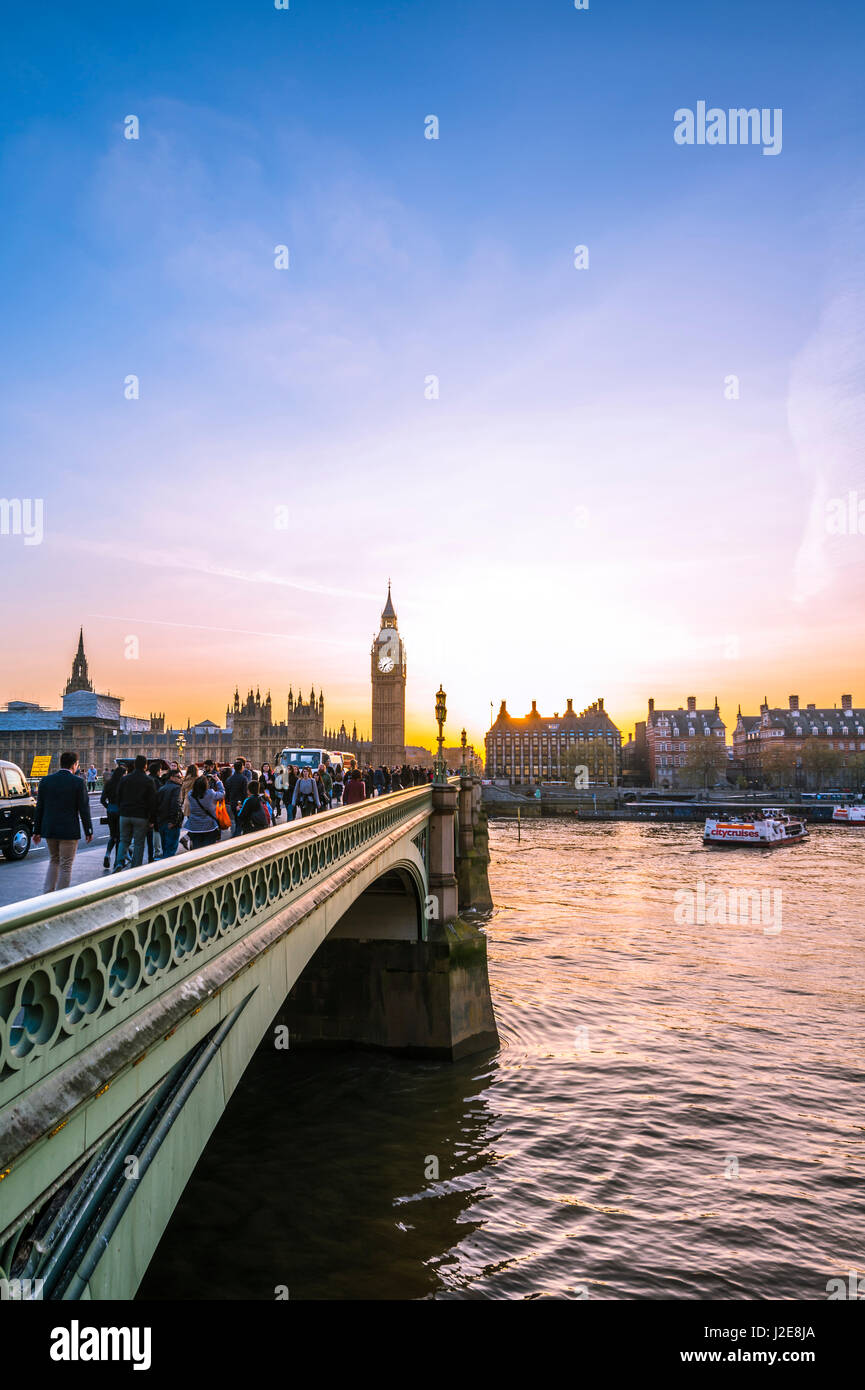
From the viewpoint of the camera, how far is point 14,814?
45.8ft

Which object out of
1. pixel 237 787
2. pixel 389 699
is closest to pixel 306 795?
pixel 237 787

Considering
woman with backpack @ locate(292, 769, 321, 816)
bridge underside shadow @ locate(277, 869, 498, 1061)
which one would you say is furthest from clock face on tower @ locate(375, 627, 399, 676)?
woman with backpack @ locate(292, 769, 321, 816)

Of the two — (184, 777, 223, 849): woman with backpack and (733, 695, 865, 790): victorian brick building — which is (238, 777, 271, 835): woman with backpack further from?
(733, 695, 865, 790): victorian brick building

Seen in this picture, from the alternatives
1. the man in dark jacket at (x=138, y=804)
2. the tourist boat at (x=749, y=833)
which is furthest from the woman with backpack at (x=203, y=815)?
the tourist boat at (x=749, y=833)

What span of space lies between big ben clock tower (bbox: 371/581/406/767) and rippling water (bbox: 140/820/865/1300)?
431 ft

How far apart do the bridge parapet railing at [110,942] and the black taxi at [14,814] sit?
897cm

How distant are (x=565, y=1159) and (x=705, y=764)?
470 feet

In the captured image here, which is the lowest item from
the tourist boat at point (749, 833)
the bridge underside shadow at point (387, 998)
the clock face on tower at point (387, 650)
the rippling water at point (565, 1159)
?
the tourist boat at point (749, 833)

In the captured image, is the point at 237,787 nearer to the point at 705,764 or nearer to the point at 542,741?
the point at 705,764

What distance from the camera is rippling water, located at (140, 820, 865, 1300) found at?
11.3 metres

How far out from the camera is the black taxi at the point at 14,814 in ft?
45.1

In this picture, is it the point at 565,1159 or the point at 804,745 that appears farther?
the point at 804,745

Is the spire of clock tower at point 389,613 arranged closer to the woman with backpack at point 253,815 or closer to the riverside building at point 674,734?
the riverside building at point 674,734
